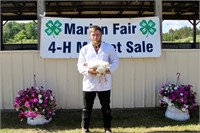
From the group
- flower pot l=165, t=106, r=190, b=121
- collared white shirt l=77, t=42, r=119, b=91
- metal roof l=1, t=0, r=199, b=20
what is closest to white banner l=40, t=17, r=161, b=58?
flower pot l=165, t=106, r=190, b=121

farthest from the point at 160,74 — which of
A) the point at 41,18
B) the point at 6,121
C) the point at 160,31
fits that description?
the point at 6,121

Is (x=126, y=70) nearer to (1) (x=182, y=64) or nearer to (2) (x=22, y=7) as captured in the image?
(1) (x=182, y=64)

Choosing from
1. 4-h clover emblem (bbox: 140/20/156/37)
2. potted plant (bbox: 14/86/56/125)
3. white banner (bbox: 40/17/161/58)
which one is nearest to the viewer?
potted plant (bbox: 14/86/56/125)

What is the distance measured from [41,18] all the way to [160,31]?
2157 mm

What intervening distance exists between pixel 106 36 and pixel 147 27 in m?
0.76

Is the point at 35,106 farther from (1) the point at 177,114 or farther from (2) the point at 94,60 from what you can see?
(1) the point at 177,114

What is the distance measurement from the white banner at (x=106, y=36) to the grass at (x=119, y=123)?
3.37 ft

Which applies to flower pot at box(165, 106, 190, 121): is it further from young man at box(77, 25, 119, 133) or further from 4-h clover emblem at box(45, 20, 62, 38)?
4-h clover emblem at box(45, 20, 62, 38)

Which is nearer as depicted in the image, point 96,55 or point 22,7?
point 96,55

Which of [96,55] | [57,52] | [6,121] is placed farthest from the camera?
[57,52]

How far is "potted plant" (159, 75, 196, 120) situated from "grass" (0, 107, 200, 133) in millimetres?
120

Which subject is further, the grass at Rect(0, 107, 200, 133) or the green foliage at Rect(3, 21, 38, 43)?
the green foliage at Rect(3, 21, 38, 43)

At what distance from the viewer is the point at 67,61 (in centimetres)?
567

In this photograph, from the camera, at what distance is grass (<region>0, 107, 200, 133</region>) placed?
190 inches
